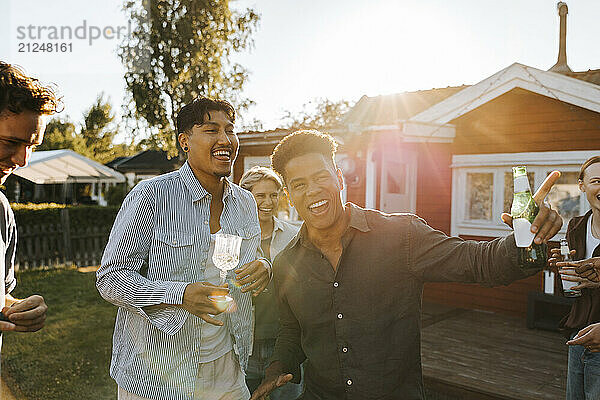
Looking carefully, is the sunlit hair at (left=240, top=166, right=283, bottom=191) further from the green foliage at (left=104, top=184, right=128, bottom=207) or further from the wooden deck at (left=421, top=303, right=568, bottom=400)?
the green foliage at (left=104, top=184, right=128, bottom=207)

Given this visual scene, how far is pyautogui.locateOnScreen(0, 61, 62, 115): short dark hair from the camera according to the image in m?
1.93

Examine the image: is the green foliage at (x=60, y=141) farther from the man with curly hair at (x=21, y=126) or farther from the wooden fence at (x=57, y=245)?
the man with curly hair at (x=21, y=126)

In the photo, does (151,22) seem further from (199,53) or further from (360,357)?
(360,357)

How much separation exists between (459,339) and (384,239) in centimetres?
495

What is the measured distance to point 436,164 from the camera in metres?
9.13

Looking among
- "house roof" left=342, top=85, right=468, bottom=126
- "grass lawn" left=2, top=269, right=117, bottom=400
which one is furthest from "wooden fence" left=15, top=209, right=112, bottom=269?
"house roof" left=342, top=85, right=468, bottom=126

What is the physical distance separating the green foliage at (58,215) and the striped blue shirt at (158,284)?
13.7 m

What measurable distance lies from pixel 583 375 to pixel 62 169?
19166 millimetres

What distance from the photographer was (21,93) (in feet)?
6.37

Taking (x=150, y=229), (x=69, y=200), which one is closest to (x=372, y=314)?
(x=150, y=229)

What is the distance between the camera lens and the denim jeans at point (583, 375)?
2.87 m

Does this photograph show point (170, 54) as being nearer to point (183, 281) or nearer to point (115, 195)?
point (115, 195)

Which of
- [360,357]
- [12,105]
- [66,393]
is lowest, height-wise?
[66,393]

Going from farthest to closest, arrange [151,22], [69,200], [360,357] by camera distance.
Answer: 1. [69,200]
2. [151,22]
3. [360,357]
